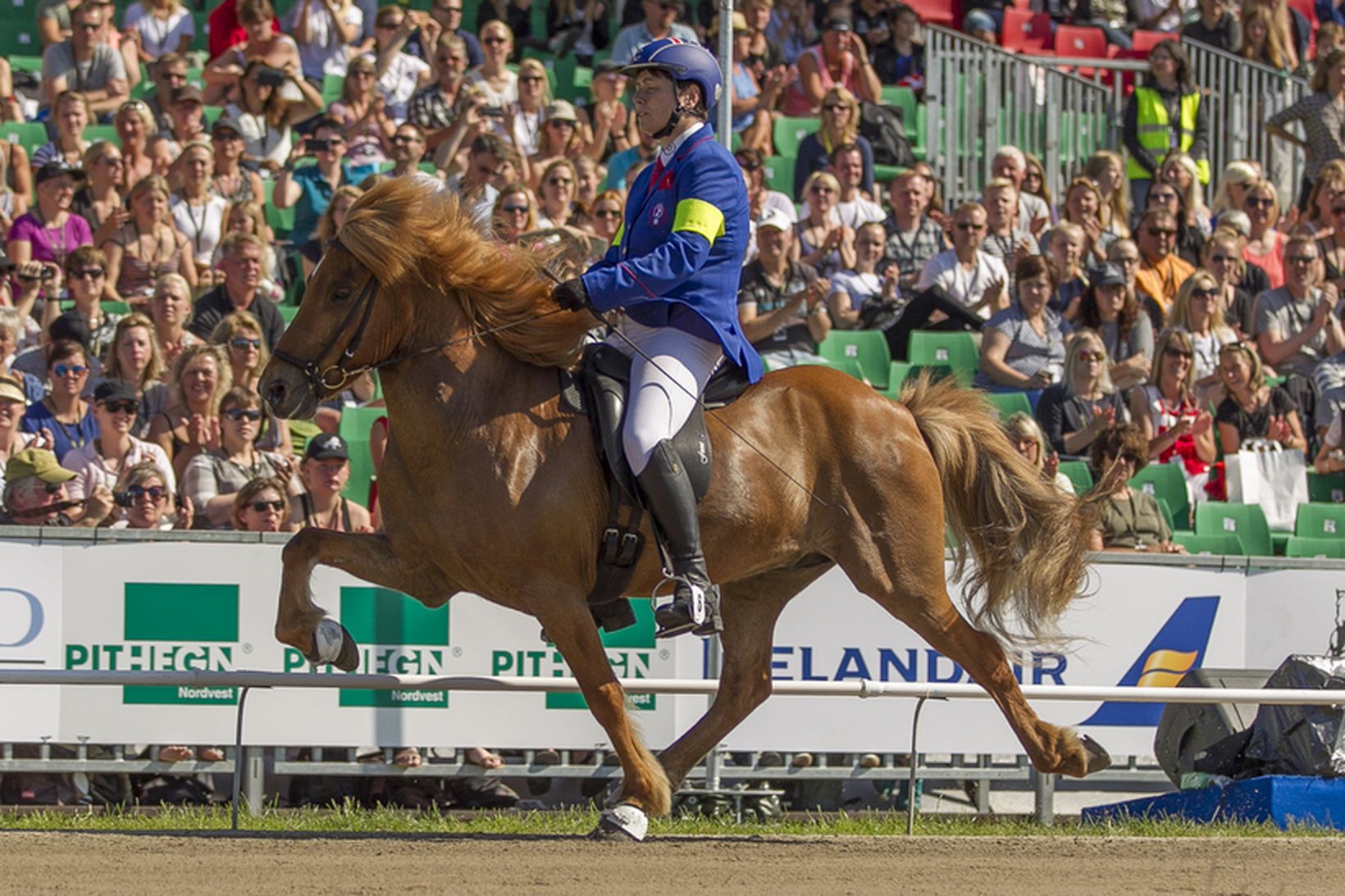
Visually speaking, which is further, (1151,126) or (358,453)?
(1151,126)

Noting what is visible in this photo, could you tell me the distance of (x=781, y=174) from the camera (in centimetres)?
1561

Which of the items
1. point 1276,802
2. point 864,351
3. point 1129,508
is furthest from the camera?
point 864,351

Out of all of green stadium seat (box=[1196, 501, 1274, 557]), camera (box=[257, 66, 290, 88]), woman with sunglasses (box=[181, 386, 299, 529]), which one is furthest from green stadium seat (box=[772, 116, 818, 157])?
woman with sunglasses (box=[181, 386, 299, 529])

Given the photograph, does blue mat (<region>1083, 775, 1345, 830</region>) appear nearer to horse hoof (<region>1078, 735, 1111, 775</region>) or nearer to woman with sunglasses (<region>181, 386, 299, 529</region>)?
horse hoof (<region>1078, 735, 1111, 775</region>)

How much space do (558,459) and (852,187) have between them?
8.24m

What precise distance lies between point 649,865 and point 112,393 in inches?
191

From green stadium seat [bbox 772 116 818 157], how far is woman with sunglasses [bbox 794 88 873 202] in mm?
470

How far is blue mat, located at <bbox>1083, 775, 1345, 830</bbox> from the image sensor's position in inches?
336

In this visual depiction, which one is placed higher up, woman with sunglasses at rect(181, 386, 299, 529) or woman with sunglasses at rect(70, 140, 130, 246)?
woman with sunglasses at rect(70, 140, 130, 246)

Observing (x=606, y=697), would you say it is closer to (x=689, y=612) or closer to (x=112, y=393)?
(x=689, y=612)

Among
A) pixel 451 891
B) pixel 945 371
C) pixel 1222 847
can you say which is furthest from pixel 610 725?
pixel 945 371

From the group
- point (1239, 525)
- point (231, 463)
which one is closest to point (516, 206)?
point (231, 463)

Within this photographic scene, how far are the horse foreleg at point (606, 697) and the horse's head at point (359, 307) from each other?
1093mm

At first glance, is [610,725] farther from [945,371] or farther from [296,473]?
[945,371]
